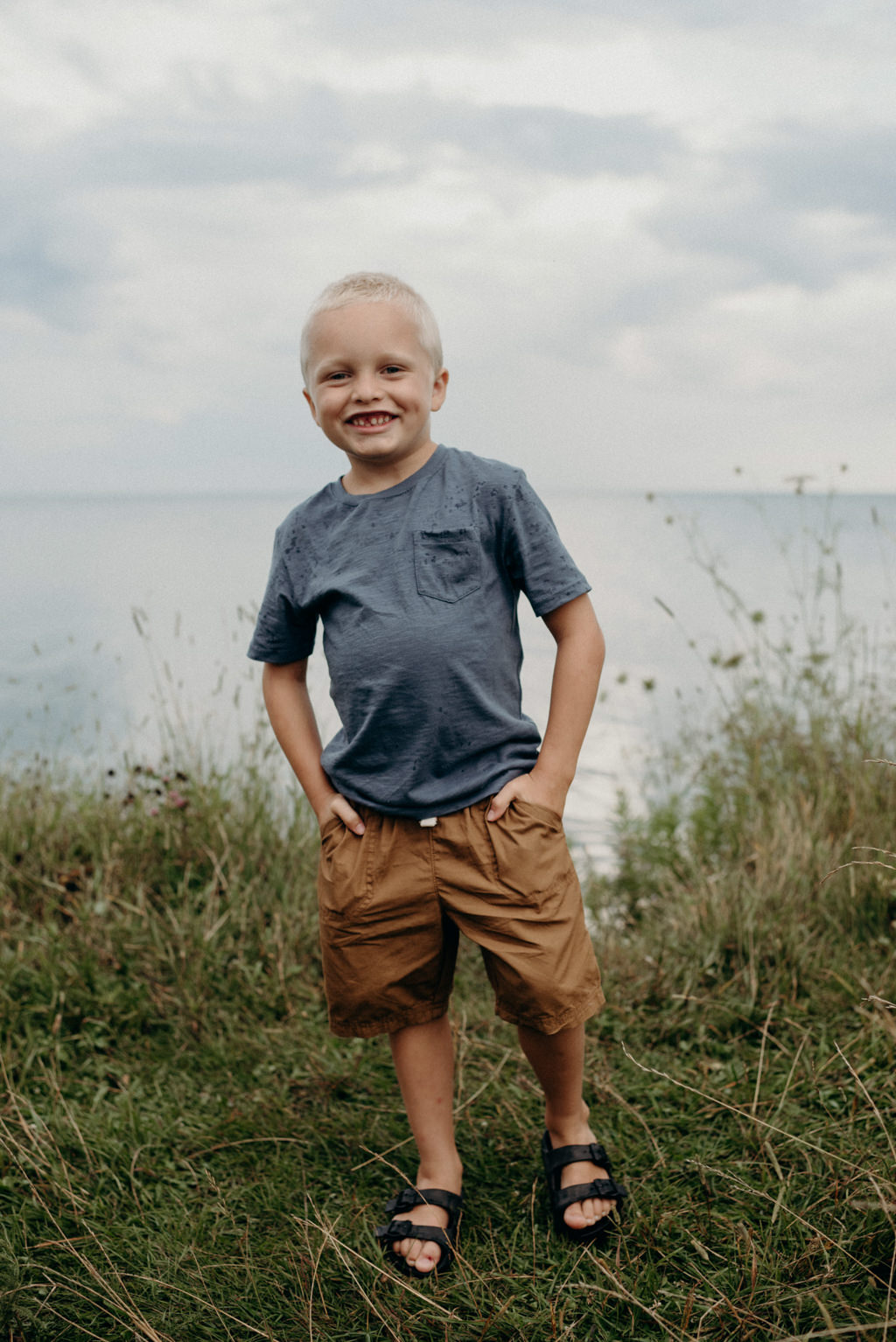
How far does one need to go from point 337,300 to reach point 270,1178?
178 centimetres

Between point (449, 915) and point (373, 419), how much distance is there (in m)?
0.92

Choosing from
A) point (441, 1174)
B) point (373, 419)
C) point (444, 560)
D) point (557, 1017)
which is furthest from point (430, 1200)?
point (373, 419)

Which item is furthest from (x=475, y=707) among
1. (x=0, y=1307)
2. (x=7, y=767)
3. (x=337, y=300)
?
(x=7, y=767)

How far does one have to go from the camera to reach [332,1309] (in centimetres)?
163

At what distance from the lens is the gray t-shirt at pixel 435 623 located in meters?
1.72

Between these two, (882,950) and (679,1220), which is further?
(882,950)

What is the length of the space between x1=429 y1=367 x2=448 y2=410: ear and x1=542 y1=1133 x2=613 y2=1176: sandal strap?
1.46 m

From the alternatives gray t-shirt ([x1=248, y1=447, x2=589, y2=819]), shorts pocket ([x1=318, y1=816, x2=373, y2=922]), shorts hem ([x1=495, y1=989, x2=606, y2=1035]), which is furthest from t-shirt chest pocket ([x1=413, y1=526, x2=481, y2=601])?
shorts hem ([x1=495, y1=989, x2=606, y2=1035])

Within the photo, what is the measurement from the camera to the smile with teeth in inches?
68.4

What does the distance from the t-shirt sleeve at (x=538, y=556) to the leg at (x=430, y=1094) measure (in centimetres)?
86

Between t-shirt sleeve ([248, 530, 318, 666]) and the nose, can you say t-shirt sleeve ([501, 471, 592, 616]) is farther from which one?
t-shirt sleeve ([248, 530, 318, 666])

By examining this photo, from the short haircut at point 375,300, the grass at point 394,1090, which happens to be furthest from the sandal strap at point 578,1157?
the short haircut at point 375,300

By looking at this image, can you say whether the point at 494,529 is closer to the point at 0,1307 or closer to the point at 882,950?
the point at 0,1307

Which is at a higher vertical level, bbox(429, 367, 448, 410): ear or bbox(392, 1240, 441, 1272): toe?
bbox(429, 367, 448, 410): ear
